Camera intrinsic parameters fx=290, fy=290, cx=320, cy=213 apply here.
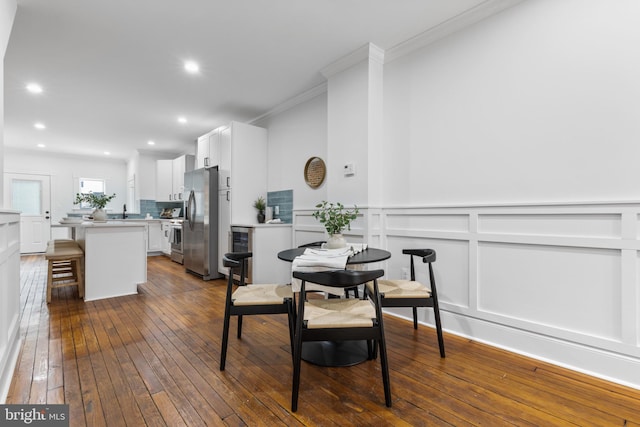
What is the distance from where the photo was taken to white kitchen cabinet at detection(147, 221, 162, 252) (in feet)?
23.1

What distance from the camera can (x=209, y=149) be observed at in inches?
194

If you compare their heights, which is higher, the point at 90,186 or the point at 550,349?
the point at 90,186

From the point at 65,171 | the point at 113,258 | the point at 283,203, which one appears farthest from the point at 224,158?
the point at 65,171

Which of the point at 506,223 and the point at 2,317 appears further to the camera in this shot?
the point at 506,223

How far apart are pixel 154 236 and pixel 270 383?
656 cm

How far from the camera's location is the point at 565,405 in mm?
1562

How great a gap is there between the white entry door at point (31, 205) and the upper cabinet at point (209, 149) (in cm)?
547

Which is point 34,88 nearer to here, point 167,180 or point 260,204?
point 260,204

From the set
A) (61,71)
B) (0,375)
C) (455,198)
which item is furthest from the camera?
(61,71)

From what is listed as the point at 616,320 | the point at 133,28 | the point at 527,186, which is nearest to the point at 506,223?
the point at 527,186

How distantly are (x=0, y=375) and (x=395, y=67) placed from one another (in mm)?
3743

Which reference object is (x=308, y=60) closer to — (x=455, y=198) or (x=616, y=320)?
(x=455, y=198)

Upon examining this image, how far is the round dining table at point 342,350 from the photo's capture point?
1.98 meters

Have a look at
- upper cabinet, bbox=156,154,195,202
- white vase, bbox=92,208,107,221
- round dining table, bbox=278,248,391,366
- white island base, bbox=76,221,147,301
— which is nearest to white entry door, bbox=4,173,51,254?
upper cabinet, bbox=156,154,195,202
